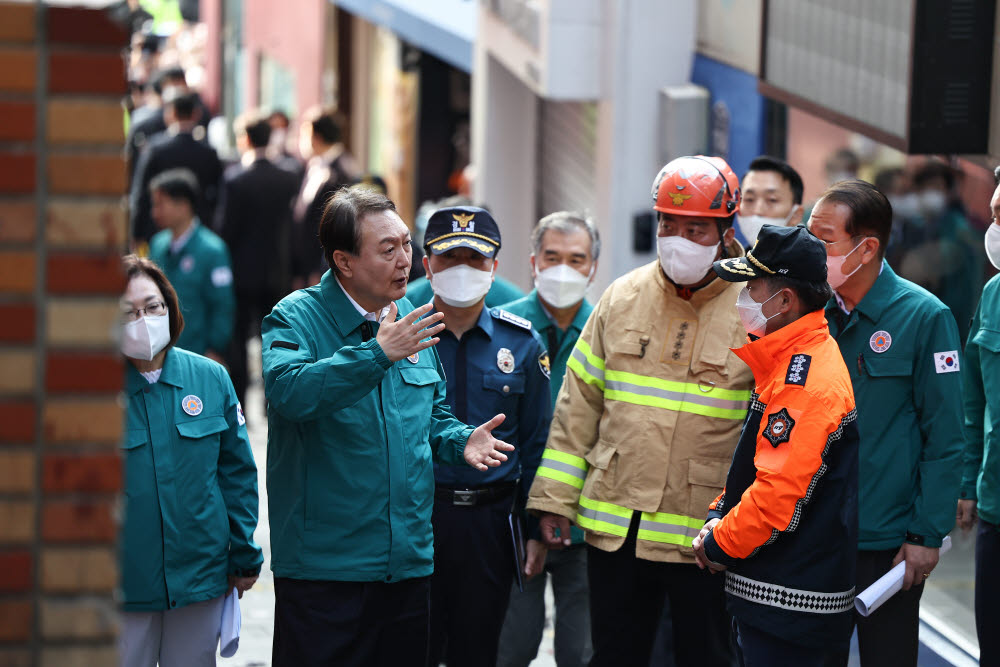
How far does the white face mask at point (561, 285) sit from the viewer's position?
17.7 feet

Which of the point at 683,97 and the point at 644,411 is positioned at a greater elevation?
the point at 683,97

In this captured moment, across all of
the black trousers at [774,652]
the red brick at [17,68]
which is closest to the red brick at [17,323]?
the red brick at [17,68]

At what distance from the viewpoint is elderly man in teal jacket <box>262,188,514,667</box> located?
3922mm

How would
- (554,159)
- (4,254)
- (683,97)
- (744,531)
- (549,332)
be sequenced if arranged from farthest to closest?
(554,159)
(683,97)
(549,332)
(744,531)
(4,254)

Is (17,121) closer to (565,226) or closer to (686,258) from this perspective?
(686,258)

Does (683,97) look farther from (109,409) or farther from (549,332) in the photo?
(109,409)

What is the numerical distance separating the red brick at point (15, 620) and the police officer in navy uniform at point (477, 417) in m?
2.67

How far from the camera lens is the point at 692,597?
4430 millimetres

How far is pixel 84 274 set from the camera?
2.04 meters

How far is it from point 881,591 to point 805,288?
1.02 meters

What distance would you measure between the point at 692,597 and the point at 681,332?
848 millimetres

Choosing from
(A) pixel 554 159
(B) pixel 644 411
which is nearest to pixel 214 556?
(B) pixel 644 411

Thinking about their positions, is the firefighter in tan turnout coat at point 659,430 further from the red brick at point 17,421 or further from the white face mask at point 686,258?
the red brick at point 17,421

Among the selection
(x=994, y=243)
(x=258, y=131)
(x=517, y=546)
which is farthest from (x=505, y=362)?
(x=258, y=131)
